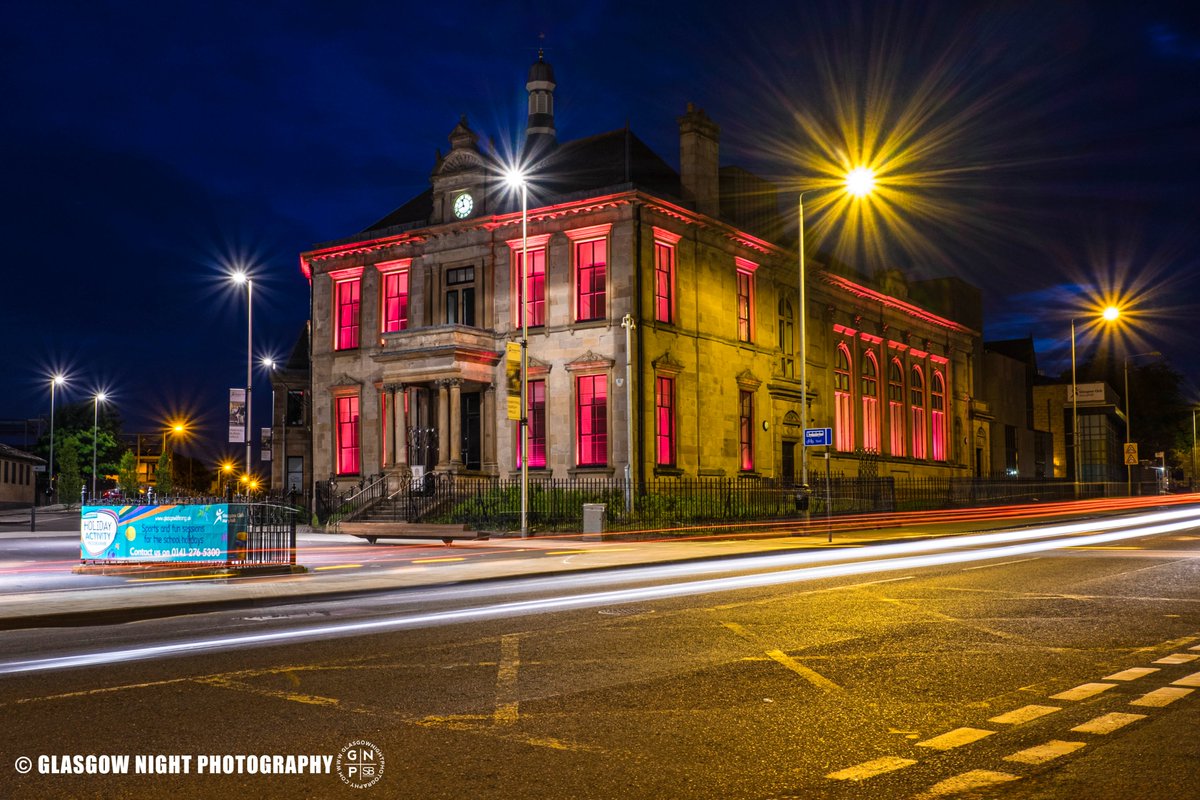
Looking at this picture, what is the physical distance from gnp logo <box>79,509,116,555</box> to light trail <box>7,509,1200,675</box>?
839 cm

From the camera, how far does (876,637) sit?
1077 centimetres

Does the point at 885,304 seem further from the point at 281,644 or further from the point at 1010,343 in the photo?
the point at 281,644

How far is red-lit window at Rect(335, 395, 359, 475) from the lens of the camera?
4559 cm

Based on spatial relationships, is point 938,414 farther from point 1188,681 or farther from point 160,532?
point 1188,681

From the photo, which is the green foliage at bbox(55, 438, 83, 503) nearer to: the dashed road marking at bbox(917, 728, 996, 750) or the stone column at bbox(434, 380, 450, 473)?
the stone column at bbox(434, 380, 450, 473)

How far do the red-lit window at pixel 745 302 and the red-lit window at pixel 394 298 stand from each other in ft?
47.0

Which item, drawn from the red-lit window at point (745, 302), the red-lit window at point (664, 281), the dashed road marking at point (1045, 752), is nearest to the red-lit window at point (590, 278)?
the red-lit window at point (664, 281)

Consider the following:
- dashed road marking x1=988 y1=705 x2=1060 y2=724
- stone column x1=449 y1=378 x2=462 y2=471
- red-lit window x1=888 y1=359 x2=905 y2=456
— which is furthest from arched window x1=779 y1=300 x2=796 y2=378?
dashed road marking x1=988 y1=705 x2=1060 y2=724

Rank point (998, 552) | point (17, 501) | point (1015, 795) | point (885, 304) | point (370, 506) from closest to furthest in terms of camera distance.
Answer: point (1015, 795) → point (998, 552) → point (370, 506) → point (885, 304) → point (17, 501)

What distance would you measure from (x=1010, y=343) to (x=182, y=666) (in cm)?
9772

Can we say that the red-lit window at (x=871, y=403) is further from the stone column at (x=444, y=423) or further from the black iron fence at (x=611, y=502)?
the stone column at (x=444, y=423)

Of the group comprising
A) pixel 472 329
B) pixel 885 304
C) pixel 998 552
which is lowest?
pixel 998 552

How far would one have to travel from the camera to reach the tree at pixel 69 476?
93.8 meters

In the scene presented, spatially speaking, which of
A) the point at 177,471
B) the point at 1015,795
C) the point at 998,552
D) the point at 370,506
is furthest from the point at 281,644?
the point at 177,471
